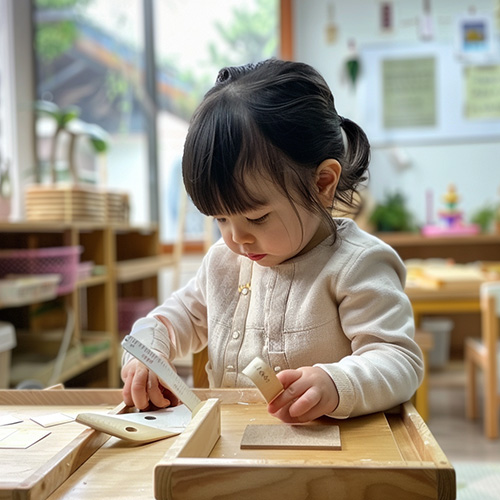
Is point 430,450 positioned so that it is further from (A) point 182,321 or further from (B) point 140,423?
(A) point 182,321

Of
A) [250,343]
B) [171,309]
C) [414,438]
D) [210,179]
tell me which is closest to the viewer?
[414,438]

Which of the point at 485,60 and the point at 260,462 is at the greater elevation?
the point at 485,60

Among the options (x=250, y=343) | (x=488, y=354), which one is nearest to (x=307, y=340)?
(x=250, y=343)

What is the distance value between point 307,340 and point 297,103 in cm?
29

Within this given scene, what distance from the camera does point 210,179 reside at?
2.50 ft

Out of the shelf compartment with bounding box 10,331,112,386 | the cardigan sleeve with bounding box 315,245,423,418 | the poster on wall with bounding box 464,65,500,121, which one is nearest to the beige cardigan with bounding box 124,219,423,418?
the cardigan sleeve with bounding box 315,245,423,418

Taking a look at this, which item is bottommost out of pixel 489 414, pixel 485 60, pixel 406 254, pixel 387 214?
pixel 489 414

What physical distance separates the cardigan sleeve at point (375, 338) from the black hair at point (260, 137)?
94 millimetres

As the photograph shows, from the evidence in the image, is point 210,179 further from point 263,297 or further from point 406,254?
point 406,254

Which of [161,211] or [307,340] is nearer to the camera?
[307,340]

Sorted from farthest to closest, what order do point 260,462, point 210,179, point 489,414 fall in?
point 489,414 → point 210,179 → point 260,462

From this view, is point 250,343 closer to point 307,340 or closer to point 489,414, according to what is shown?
point 307,340

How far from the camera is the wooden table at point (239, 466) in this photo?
18.4 inches

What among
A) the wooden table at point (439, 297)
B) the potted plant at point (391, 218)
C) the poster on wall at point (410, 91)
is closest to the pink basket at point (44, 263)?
the wooden table at point (439, 297)
